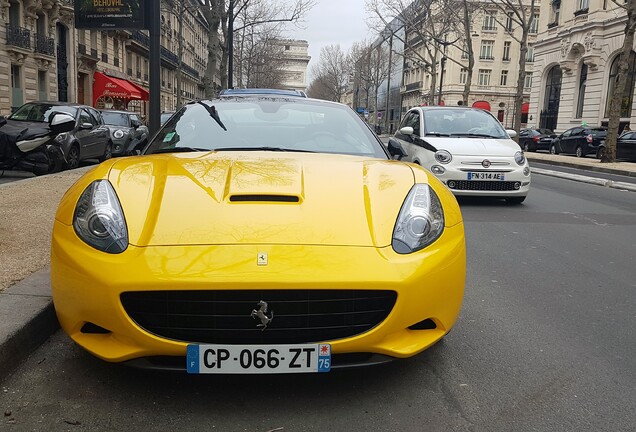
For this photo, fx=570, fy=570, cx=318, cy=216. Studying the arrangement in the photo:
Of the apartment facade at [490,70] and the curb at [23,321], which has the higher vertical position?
the apartment facade at [490,70]

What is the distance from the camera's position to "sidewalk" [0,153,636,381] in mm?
2807

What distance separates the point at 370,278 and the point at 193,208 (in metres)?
0.88

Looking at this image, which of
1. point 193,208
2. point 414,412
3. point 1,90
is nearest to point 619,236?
point 414,412

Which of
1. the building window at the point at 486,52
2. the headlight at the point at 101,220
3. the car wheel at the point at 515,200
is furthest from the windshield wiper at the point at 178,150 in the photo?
the building window at the point at 486,52

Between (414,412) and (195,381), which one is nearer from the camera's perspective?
(414,412)

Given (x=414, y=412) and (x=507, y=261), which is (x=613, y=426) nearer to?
(x=414, y=412)

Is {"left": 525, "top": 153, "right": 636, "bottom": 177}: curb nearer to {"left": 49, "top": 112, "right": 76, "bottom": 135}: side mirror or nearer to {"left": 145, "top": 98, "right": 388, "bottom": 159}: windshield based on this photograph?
{"left": 49, "top": 112, "right": 76, "bottom": 135}: side mirror

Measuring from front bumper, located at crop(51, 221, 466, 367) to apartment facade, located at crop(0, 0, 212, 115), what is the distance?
20.5 metres

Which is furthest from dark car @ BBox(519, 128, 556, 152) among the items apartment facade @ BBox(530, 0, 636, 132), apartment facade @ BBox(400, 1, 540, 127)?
apartment facade @ BBox(400, 1, 540, 127)

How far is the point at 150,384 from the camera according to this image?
8.47ft

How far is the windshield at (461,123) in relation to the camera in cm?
962

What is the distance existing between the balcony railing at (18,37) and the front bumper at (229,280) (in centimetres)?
2659

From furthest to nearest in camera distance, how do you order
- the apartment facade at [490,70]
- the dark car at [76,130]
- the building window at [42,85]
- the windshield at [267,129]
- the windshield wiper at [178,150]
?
the apartment facade at [490,70], the building window at [42,85], the dark car at [76,130], the windshield at [267,129], the windshield wiper at [178,150]

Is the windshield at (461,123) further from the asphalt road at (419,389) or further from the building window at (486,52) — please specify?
the building window at (486,52)
